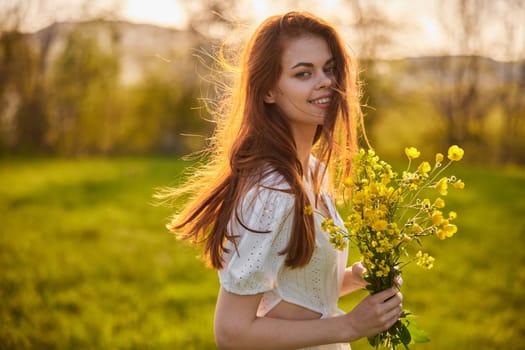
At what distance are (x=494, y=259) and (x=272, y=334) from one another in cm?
608

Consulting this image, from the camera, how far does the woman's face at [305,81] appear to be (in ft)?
7.00

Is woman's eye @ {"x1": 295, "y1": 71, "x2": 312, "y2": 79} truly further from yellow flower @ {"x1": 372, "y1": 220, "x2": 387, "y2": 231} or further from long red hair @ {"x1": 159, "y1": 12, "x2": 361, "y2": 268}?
yellow flower @ {"x1": 372, "y1": 220, "x2": 387, "y2": 231}

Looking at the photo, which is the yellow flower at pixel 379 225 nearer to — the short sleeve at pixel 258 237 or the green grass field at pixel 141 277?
the short sleeve at pixel 258 237

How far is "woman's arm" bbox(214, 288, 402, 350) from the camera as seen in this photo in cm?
190

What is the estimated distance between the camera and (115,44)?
1733 centimetres

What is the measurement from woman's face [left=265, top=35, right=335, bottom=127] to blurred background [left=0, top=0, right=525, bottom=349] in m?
0.28

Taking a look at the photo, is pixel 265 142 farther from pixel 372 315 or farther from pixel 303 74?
pixel 372 315

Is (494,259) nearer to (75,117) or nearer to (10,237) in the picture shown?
(10,237)

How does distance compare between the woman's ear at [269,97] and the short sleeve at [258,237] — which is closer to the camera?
the short sleeve at [258,237]

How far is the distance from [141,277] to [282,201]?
15.5ft

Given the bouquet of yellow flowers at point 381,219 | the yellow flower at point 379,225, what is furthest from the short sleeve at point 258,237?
the yellow flower at point 379,225

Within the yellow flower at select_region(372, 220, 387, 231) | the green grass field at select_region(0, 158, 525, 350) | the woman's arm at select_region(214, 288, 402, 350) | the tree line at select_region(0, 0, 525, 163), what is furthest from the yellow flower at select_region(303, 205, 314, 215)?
the tree line at select_region(0, 0, 525, 163)

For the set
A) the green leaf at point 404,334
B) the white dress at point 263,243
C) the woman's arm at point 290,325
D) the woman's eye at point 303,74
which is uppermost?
the woman's eye at point 303,74

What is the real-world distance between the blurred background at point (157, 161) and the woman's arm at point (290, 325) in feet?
3.53
